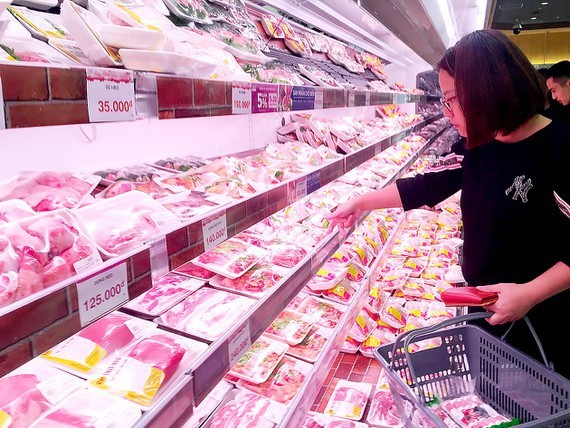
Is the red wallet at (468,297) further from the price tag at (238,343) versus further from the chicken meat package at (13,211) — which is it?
the chicken meat package at (13,211)

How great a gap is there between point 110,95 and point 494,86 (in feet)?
3.43

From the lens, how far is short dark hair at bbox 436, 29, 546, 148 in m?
1.34

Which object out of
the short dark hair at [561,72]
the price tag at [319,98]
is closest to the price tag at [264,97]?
the price tag at [319,98]

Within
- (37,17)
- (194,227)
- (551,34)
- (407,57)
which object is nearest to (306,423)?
(194,227)

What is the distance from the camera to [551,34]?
13.9 meters

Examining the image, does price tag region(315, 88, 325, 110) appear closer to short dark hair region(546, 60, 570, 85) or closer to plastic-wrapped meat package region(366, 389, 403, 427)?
plastic-wrapped meat package region(366, 389, 403, 427)

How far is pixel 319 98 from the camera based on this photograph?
75.3 inches

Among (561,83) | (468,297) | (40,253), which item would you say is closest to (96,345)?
(40,253)

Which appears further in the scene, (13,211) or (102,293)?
(13,211)

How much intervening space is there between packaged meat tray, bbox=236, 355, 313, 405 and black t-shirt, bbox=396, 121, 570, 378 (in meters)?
0.68

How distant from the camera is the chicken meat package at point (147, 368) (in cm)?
103

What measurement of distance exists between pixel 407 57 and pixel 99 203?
5.91 meters

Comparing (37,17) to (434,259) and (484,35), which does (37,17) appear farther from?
(434,259)

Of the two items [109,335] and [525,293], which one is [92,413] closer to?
[109,335]
